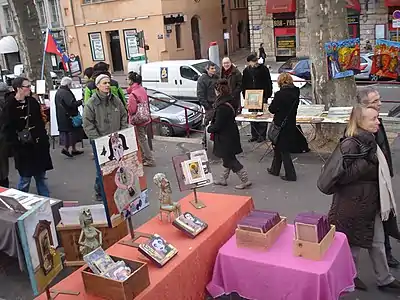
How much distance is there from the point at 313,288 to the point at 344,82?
6.25 meters

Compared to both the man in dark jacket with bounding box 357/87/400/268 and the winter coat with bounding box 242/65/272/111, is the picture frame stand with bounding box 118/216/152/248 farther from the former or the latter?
the winter coat with bounding box 242/65/272/111

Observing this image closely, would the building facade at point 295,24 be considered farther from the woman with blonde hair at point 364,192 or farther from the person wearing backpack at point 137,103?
the woman with blonde hair at point 364,192

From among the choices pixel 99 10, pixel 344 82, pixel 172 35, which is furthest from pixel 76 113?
pixel 99 10

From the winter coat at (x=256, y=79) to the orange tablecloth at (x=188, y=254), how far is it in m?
4.84

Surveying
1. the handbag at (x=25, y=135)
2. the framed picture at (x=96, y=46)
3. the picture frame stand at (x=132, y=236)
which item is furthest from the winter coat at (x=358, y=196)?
the framed picture at (x=96, y=46)

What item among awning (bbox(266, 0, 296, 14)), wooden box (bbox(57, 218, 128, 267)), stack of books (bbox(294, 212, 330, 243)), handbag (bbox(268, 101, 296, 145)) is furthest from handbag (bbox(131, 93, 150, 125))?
awning (bbox(266, 0, 296, 14))

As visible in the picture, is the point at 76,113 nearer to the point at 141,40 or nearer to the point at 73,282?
the point at 73,282

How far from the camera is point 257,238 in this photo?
3.63 meters

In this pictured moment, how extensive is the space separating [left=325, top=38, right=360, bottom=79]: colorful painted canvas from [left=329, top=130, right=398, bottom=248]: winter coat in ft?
A: 16.7

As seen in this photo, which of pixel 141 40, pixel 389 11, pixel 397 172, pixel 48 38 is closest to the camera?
pixel 397 172

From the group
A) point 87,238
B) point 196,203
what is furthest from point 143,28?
point 87,238

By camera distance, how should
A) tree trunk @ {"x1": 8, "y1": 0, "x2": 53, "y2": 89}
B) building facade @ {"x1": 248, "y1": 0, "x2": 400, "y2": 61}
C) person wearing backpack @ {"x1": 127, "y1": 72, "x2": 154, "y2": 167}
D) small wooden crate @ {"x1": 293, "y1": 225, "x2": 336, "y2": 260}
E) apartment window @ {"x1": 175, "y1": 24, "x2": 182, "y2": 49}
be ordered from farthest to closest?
apartment window @ {"x1": 175, "y1": 24, "x2": 182, "y2": 49}
building facade @ {"x1": 248, "y1": 0, "x2": 400, "y2": 61}
tree trunk @ {"x1": 8, "y1": 0, "x2": 53, "y2": 89}
person wearing backpack @ {"x1": 127, "y1": 72, "x2": 154, "y2": 167}
small wooden crate @ {"x1": 293, "y1": 225, "x2": 336, "y2": 260}

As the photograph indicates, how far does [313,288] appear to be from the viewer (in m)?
3.29

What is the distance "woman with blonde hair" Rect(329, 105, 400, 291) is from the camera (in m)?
3.91
